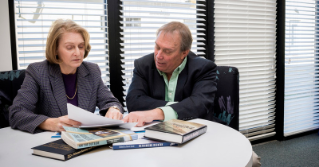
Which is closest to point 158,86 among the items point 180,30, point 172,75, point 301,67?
point 172,75

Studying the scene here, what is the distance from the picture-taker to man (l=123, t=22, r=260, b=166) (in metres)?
1.72

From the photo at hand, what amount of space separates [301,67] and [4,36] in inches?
136

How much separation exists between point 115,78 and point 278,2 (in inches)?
90.6

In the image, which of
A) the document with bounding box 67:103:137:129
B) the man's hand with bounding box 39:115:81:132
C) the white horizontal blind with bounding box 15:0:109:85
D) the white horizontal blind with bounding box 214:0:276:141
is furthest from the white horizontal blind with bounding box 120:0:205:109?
the document with bounding box 67:103:137:129

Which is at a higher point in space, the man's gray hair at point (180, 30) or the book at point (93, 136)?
the man's gray hair at point (180, 30)

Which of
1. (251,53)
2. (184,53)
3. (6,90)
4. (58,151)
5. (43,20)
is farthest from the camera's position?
(251,53)

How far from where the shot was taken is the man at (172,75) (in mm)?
1718

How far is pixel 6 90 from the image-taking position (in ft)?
5.00

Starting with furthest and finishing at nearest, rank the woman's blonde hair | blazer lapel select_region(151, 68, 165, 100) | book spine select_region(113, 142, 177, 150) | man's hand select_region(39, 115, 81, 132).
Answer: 1. blazer lapel select_region(151, 68, 165, 100)
2. the woman's blonde hair
3. man's hand select_region(39, 115, 81, 132)
4. book spine select_region(113, 142, 177, 150)

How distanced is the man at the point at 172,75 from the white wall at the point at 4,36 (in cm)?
103

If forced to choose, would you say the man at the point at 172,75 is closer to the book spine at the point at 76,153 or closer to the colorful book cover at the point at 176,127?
the colorful book cover at the point at 176,127

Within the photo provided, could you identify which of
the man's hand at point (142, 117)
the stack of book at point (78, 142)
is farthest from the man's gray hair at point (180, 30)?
the stack of book at point (78, 142)

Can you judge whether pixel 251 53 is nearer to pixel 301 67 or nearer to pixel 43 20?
pixel 301 67

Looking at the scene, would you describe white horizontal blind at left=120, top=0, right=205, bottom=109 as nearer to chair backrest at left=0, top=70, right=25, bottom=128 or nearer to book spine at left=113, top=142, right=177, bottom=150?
chair backrest at left=0, top=70, right=25, bottom=128
